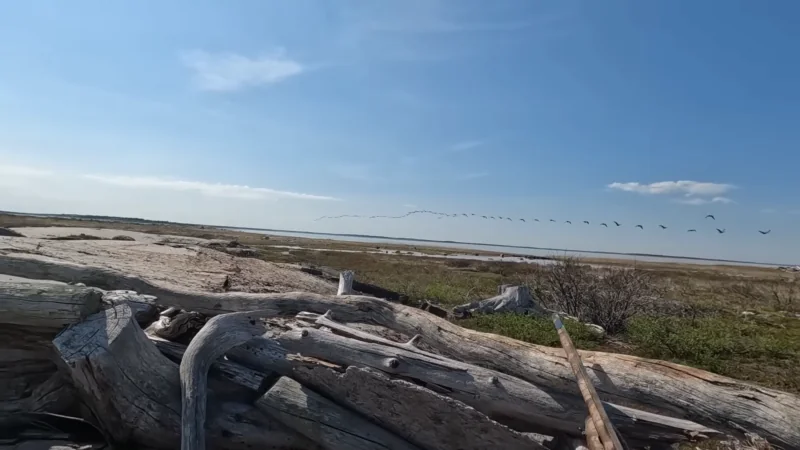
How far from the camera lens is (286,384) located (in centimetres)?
538

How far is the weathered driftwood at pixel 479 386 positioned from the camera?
5.00m

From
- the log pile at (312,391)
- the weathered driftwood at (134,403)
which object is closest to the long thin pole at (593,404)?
the log pile at (312,391)

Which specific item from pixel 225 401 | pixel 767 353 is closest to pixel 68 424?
pixel 225 401

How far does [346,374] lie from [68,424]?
321 cm

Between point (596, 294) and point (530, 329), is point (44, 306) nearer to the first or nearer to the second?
point (530, 329)

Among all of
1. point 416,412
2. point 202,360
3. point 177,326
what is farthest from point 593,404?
point 177,326

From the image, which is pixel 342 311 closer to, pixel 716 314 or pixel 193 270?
pixel 193 270

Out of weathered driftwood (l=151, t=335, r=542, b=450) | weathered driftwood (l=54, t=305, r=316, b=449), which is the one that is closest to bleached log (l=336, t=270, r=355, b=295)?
weathered driftwood (l=151, t=335, r=542, b=450)

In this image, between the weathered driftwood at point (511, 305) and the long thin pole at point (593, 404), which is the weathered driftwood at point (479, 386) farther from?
the weathered driftwood at point (511, 305)

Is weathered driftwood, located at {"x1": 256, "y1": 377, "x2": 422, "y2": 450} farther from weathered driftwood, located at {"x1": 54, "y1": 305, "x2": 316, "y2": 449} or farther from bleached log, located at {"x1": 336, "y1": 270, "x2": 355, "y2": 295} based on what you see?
bleached log, located at {"x1": 336, "y1": 270, "x2": 355, "y2": 295}

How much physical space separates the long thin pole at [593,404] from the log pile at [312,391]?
22 centimetres

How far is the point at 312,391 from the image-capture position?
539cm

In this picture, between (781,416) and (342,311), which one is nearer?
(781,416)

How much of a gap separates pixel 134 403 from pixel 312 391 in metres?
1.87
